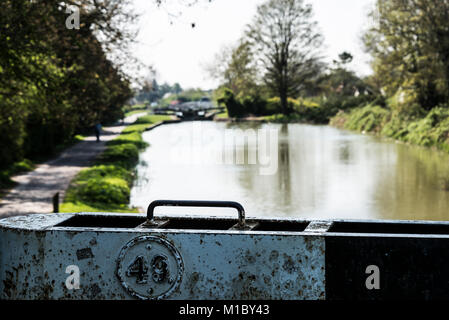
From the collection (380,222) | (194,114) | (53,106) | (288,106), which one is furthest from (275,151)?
(194,114)

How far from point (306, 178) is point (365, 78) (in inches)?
1518

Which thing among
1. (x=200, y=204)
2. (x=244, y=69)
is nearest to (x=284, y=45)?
(x=244, y=69)

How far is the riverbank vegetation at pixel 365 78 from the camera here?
2881 cm

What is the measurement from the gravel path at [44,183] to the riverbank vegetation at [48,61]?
580 mm

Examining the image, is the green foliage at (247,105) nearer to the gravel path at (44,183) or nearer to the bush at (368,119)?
the bush at (368,119)

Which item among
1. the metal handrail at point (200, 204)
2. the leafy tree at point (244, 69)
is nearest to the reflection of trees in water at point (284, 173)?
the metal handrail at point (200, 204)

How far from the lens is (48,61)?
46.1ft

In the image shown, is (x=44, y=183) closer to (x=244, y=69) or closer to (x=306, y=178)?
(x=306, y=178)

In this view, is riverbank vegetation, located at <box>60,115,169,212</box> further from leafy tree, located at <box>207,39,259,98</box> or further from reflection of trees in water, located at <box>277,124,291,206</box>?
leafy tree, located at <box>207,39,259,98</box>

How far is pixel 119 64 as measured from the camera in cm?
1662

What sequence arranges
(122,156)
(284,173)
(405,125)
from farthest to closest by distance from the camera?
(405,125), (122,156), (284,173)

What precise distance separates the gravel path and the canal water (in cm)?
195

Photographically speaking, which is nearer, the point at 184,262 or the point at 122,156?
the point at 184,262
